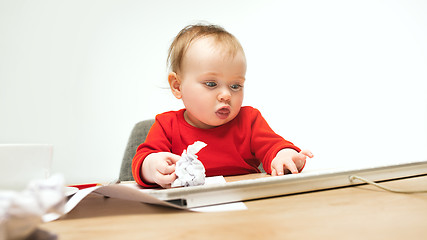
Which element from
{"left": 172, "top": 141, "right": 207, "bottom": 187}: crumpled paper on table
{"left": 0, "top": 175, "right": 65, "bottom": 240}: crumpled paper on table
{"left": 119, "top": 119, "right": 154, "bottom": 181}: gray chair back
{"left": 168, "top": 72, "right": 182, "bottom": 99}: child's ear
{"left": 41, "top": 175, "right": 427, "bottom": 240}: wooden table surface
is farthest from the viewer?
{"left": 119, "top": 119, "right": 154, "bottom": 181}: gray chair back

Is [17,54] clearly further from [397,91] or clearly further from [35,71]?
[397,91]

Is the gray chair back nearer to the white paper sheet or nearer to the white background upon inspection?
→ the white paper sheet

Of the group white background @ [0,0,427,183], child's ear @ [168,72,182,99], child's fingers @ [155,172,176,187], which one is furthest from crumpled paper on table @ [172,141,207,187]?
white background @ [0,0,427,183]

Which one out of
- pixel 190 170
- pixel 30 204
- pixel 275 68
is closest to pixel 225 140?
pixel 190 170

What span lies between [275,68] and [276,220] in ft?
7.71

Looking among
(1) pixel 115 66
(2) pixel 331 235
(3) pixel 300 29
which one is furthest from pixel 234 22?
(2) pixel 331 235

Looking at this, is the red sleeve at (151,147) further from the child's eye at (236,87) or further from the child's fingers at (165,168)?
the child's eye at (236,87)

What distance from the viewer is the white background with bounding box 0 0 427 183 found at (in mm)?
2357

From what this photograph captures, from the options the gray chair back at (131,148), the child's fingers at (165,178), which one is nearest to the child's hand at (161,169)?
the child's fingers at (165,178)

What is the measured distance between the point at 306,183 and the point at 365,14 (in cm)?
255

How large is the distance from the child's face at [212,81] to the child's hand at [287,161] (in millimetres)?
181

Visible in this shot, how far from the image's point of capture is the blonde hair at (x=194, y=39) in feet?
2.87

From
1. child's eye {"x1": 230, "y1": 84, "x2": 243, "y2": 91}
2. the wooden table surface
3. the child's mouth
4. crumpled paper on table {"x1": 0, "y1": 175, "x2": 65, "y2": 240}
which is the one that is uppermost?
child's eye {"x1": 230, "y1": 84, "x2": 243, "y2": 91}

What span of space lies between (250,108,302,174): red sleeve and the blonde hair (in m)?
0.24
